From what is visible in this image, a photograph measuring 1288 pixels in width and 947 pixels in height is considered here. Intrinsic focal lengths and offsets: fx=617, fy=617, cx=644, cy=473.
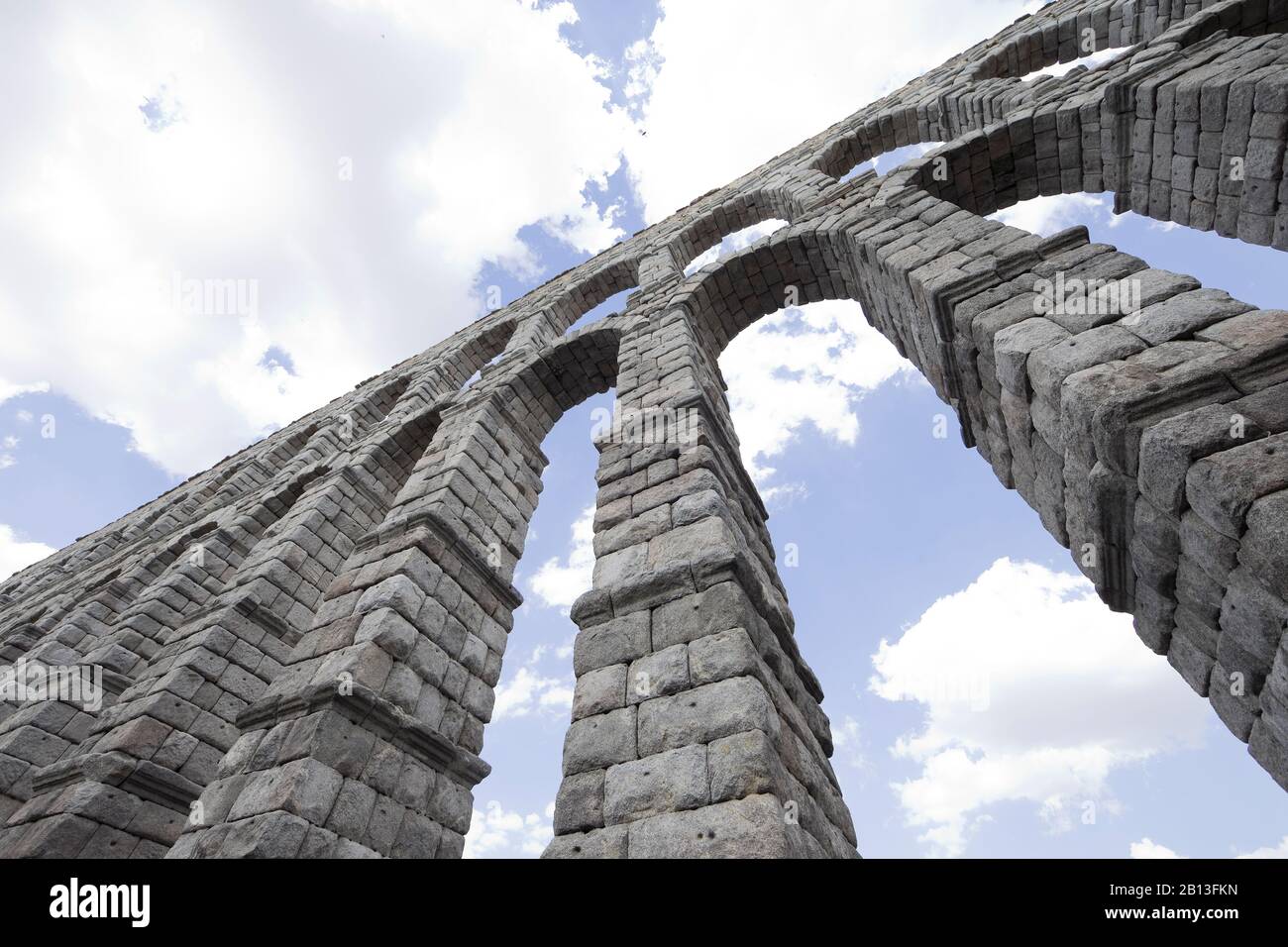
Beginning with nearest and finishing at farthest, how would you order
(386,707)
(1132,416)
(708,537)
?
(1132,416) → (708,537) → (386,707)

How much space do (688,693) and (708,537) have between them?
1092 mm

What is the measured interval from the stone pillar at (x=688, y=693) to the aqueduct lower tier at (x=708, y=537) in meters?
0.02

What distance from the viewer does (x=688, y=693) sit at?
3195 millimetres

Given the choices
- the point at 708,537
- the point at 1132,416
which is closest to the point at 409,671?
the point at 708,537

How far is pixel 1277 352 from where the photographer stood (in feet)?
9.80

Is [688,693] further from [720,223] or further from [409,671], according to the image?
[720,223]

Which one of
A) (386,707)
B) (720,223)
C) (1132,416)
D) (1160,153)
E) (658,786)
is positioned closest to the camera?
(658,786)

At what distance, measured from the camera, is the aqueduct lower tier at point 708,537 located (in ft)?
9.60

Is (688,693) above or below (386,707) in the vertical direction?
above

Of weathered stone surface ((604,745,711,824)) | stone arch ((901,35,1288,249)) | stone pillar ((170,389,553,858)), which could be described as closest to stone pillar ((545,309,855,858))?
weathered stone surface ((604,745,711,824))

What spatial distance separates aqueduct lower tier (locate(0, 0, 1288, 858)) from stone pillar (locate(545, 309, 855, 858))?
0.06 ft

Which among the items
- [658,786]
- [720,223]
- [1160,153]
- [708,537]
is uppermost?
[720,223]
